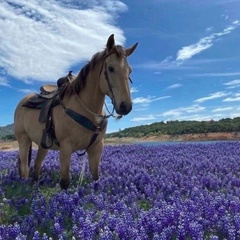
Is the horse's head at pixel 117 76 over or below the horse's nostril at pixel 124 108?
over

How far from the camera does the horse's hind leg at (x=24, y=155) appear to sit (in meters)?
8.98

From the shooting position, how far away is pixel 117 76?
5988 mm

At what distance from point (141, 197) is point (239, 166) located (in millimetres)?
3760

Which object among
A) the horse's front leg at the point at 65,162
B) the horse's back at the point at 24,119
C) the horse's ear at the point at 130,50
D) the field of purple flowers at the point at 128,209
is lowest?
the field of purple flowers at the point at 128,209

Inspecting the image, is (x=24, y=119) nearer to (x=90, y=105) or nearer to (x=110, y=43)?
(x=90, y=105)

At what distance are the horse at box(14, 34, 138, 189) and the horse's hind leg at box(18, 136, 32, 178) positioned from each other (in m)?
1.18

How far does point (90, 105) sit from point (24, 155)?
3.00 m

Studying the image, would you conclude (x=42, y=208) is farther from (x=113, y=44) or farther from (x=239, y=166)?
(x=239, y=166)

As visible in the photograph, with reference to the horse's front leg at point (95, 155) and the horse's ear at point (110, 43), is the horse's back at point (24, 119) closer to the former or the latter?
the horse's front leg at point (95, 155)

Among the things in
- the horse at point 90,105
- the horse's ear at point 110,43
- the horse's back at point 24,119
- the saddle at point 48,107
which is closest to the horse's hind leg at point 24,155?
the horse's back at point 24,119

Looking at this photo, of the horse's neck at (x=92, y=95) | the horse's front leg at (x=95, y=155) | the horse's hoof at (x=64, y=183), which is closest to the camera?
the horse's neck at (x=92, y=95)

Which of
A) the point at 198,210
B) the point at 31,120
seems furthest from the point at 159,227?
the point at 31,120

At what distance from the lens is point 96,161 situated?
→ 755 centimetres

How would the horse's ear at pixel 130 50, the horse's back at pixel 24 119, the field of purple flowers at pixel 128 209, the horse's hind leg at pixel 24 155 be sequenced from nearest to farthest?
1. the field of purple flowers at pixel 128 209
2. the horse's ear at pixel 130 50
3. the horse's back at pixel 24 119
4. the horse's hind leg at pixel 24 155
